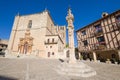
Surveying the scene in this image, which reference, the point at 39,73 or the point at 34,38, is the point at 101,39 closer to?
the point at 39,73

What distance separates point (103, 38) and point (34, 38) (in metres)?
18.7

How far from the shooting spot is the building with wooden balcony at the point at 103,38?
13.6m

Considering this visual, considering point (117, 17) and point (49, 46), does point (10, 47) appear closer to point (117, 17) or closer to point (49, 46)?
point (49, 46)

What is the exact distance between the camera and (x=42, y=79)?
4418 mm

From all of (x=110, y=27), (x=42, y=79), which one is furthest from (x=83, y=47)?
(x=42, y=79)

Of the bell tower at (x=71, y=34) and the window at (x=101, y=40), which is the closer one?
the bell tower at (x=71, y=34)

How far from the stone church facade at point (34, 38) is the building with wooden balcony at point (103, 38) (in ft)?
28.0

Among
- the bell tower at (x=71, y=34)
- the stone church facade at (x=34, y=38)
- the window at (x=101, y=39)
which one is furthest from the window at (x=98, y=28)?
the stone church facade at (x=34, y=38)

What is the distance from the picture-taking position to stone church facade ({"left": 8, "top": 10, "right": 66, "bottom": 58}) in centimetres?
2445

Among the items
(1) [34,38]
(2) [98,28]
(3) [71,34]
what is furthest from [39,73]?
(1) [34,38]

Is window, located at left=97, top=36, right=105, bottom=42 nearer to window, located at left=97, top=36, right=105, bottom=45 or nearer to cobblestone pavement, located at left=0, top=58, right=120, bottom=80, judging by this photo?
window, located at left=97, top=36, right=105, bottom=45

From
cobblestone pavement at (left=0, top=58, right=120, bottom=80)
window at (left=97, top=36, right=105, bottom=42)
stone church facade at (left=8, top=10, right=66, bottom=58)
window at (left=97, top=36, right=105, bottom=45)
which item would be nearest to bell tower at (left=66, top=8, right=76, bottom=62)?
cobblestone pavement at (left=0, top=58, right=120, bottom=80)

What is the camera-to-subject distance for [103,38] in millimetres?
15594

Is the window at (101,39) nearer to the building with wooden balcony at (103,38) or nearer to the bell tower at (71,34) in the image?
the building with wooden balcony at (103,38)
